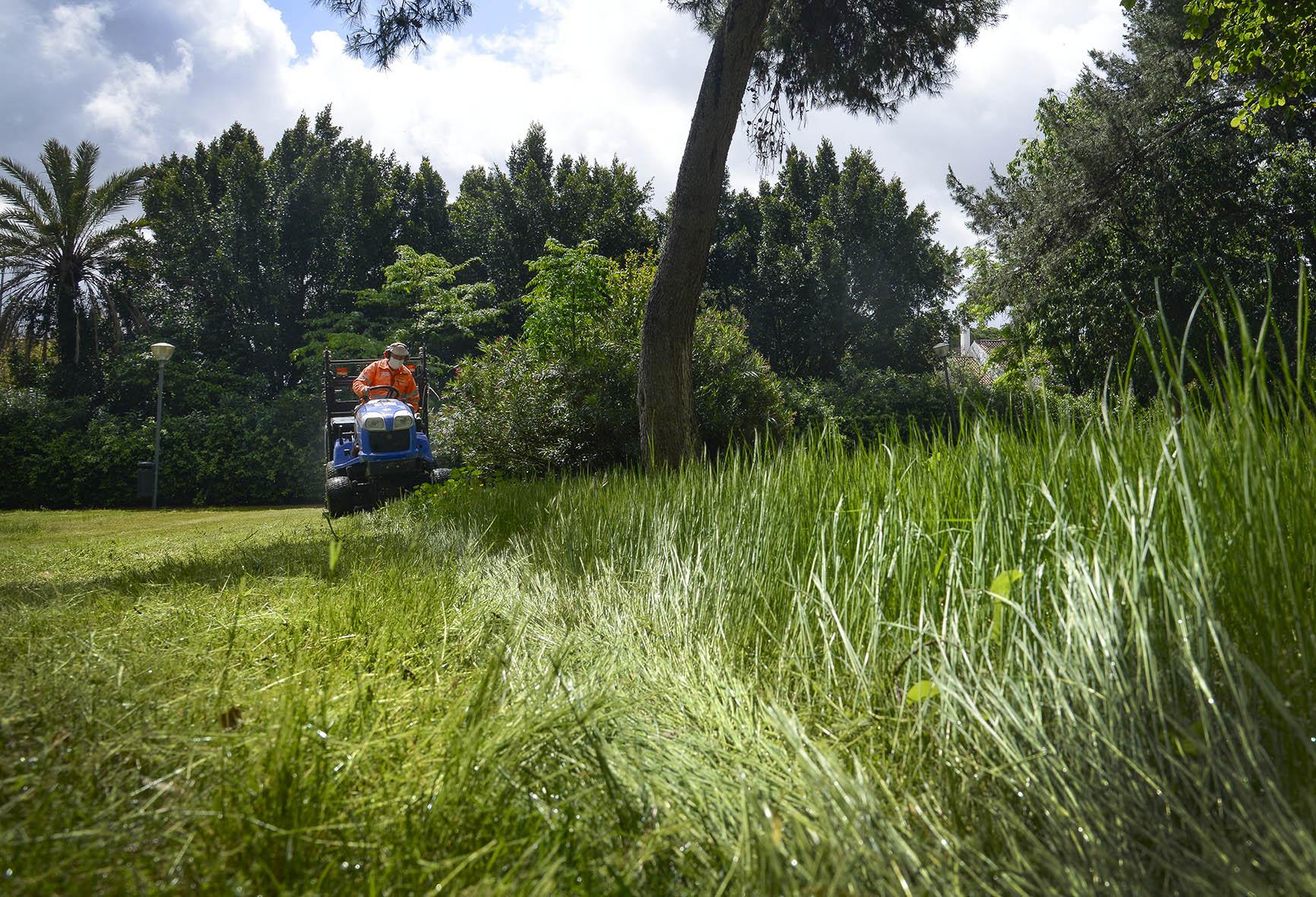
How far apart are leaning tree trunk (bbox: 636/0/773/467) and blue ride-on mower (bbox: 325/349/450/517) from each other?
11.0 ft

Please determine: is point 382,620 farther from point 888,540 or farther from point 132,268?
point 132,268

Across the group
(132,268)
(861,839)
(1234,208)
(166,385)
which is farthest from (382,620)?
(132,268)

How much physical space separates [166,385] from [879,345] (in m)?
23.9

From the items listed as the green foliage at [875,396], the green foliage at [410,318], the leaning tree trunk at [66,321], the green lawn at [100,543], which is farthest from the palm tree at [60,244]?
the green foliage at [875,396]

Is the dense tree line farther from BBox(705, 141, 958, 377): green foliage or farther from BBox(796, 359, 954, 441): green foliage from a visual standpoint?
BBox(796, 359, 954, 441): green foliage

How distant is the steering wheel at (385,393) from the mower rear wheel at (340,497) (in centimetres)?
100

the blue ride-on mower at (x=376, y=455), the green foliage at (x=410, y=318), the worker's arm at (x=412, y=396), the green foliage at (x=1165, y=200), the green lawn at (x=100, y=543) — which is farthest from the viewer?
the green foliage at (x=410, y=318)

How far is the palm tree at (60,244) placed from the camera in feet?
73.3

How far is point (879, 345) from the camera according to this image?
29.8m

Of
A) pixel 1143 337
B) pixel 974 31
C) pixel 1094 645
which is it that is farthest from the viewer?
pixel 974 31

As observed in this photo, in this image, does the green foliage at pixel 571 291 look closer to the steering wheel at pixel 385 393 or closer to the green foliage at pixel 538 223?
the steering wheel at pixel 385 393

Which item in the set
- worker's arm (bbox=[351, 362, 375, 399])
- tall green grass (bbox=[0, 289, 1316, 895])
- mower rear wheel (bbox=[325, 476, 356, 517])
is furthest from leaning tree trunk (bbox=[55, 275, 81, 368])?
A: tall green grass (bbox=[0, 289, 1316, 895])

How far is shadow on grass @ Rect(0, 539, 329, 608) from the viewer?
11.2ft

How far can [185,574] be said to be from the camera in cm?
383
